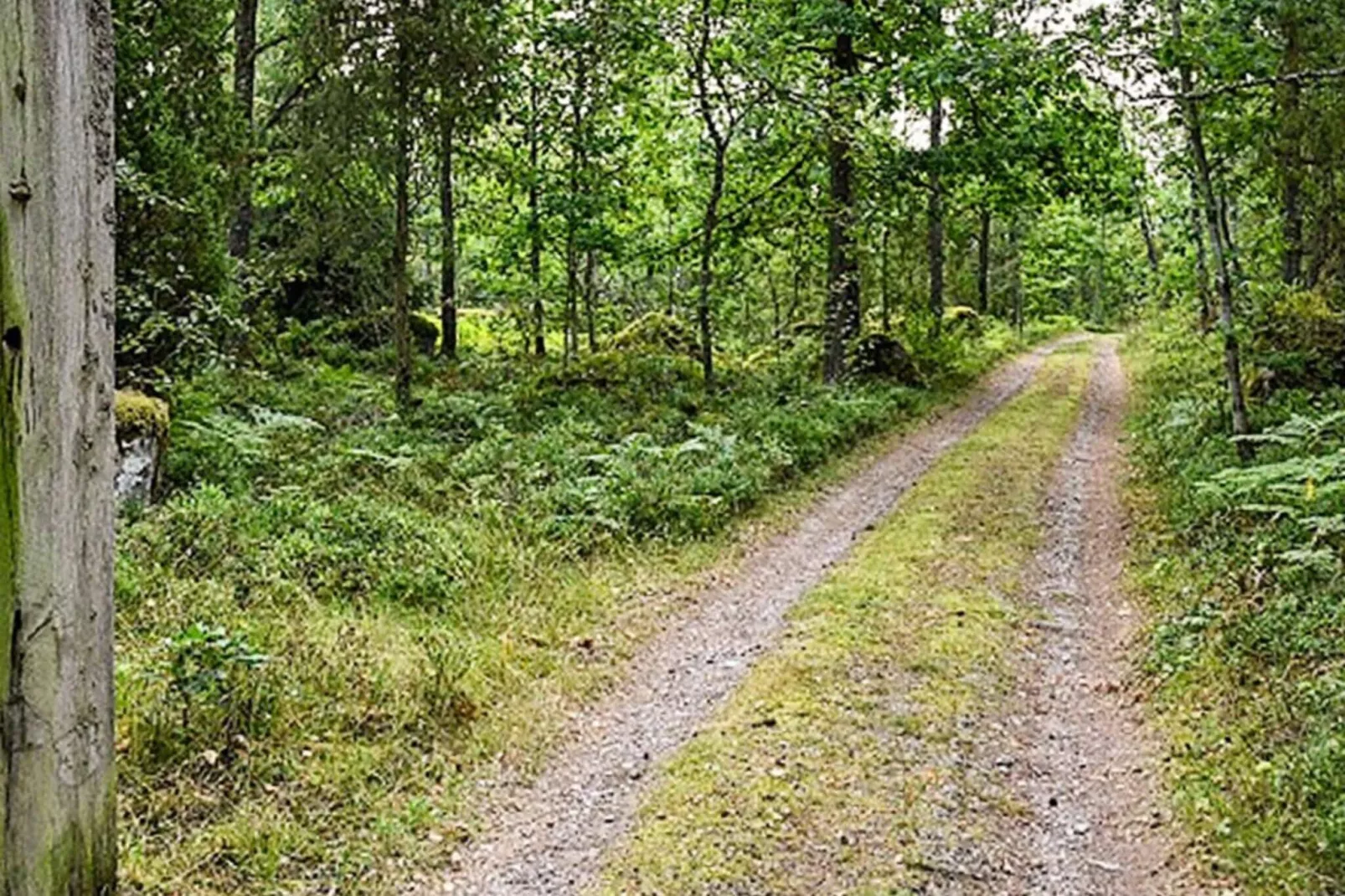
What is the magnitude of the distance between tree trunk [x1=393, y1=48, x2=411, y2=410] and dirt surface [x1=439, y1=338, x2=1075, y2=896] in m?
6.27

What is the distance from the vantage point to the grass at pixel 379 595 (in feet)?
18.1

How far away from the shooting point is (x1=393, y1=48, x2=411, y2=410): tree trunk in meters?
14.0

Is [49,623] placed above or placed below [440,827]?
above

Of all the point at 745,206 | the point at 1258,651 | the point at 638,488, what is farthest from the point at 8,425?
the point at 745,206

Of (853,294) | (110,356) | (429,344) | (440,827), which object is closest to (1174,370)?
(853,294)

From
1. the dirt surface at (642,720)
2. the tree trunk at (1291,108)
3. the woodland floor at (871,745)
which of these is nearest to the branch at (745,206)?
the tree trunk at (1291,108)

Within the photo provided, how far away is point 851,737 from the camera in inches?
265

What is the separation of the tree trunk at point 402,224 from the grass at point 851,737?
23.8ft

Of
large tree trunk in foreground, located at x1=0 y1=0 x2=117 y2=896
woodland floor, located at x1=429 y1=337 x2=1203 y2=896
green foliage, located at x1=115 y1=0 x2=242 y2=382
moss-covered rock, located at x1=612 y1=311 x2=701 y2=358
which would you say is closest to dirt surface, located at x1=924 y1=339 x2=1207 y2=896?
woodland floor, located at x1=429 y1=337 x2=1203 y2=896

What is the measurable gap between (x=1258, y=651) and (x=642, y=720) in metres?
4.14

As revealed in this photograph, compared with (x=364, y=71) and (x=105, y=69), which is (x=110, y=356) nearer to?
(x=105, y=69)

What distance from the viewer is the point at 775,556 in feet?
36.3

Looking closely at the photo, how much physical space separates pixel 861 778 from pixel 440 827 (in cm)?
236

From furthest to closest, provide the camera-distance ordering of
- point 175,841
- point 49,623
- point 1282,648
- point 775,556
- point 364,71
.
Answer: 1. point 364,71
2. point 775,556
3. point 1282,648
4. point 175,841
5. point 49,623
